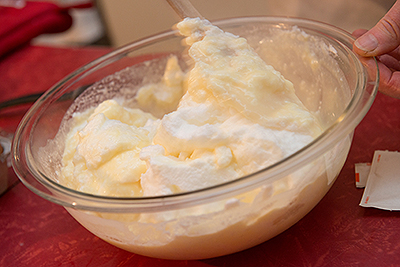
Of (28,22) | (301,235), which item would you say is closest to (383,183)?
(301,235)

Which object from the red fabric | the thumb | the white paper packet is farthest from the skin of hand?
the red fabric

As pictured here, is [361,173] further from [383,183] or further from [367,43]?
[367,43]

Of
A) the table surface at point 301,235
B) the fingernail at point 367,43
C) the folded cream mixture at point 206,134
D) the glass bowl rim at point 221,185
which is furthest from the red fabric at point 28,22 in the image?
the fingernail at point 367,43

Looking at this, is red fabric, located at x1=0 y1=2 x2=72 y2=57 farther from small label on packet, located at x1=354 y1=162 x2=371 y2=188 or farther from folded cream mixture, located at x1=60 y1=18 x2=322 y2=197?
small label on packet, located at x1=354 y1=162 x2=371 y2=188

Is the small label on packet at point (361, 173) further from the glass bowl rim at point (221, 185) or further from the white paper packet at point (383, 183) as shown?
the glass bowl rim at point (221, 185)

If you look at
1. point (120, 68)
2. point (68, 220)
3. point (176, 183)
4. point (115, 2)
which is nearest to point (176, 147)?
point (176, 183)

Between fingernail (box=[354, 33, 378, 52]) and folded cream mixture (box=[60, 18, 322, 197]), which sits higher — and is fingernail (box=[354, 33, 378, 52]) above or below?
above
